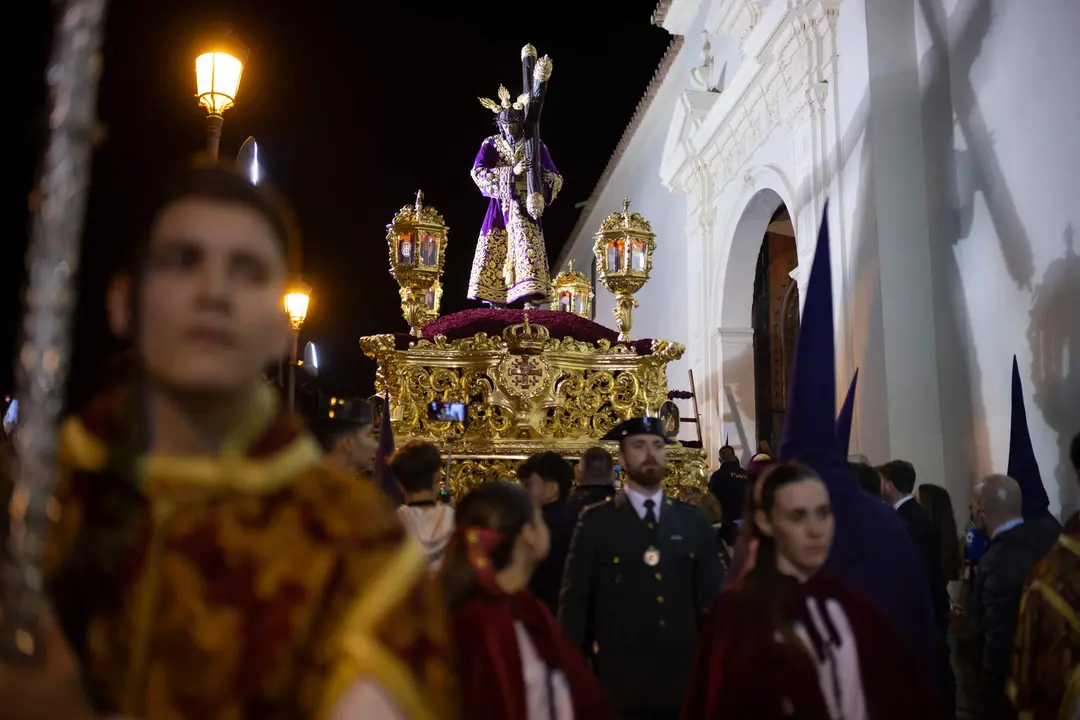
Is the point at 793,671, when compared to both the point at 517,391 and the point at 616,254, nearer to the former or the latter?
the point at 517,391

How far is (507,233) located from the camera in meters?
11.4

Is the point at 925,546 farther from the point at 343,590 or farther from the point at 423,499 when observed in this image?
the point at 343,590

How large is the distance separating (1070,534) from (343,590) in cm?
301

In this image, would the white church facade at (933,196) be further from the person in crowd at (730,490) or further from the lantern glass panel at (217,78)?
the lantern glass panel at (217,78)

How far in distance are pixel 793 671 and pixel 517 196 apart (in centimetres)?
944

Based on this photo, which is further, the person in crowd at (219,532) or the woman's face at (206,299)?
the woman's face at (206,299)

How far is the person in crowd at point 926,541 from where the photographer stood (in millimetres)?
5152

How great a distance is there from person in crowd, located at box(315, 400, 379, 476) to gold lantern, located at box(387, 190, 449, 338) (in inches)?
196

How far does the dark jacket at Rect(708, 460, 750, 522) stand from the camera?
687 centimetres

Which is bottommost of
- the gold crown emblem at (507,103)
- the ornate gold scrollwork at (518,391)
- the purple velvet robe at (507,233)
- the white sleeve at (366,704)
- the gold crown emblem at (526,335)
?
the white sleeve at (366,704)

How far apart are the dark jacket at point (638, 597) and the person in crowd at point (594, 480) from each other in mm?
1050

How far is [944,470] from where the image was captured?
8.37m

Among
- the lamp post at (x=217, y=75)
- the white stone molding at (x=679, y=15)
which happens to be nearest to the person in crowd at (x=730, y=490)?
the lamp post at (x=217, y=75)

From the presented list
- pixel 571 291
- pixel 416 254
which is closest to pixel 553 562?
pixel 416 254
